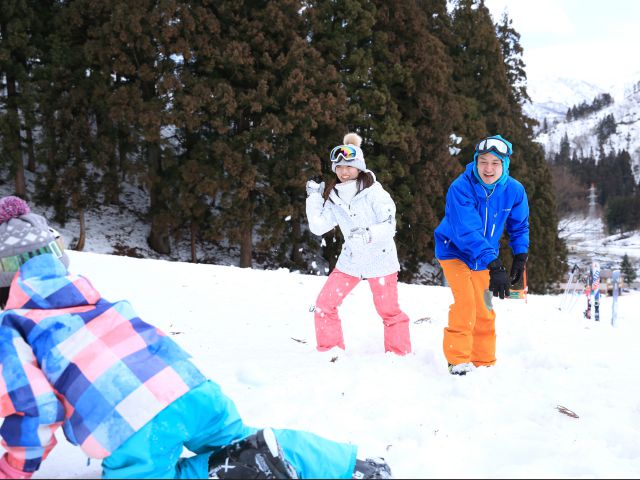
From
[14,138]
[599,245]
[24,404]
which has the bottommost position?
[599,245]

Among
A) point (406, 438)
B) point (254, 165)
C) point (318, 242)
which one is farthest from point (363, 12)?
point (406, 438)

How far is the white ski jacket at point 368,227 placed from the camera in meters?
4.11

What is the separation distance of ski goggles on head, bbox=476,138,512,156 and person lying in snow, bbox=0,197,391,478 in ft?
8.07

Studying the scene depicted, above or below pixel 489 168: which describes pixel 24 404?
below

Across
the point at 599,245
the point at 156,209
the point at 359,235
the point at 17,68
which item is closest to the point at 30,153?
the point at 17,68

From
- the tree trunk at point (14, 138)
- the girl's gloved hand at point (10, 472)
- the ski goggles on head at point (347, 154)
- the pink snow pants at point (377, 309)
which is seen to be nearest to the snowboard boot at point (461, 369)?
the pink snow pants at point (377, 309)

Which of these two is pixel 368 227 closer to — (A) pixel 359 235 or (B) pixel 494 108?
(A) pixel 359 235

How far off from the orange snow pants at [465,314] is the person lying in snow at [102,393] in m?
1.94

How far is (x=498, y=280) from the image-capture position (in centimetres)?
359

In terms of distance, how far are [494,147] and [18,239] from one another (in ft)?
9.72

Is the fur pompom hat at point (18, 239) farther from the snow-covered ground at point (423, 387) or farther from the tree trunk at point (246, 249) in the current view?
the tree trunk at point (246, 249)

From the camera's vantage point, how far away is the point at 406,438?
284cm

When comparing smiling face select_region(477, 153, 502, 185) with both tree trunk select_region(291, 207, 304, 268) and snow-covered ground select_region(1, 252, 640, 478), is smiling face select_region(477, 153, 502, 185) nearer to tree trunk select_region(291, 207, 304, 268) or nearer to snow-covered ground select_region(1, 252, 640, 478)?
snow-covered ground select_region(1, 252, 640, 478)

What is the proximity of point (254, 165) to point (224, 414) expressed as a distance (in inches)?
513
